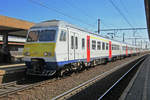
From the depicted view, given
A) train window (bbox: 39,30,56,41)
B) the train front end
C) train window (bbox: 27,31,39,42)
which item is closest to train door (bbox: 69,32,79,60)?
train window (bbox: 39,30,56,41)

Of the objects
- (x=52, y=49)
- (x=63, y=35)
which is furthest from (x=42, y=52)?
(x=63, y=35)

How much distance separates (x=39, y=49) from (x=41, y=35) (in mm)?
909

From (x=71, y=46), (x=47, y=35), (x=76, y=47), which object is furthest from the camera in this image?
(x=76, y=47)

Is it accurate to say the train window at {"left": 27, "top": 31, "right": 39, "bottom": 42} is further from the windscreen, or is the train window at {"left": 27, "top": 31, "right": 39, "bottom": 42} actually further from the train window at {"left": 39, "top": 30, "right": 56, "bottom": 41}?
the train window at {"left": 39, "top": 30, "right": 56, "bottom": 41}

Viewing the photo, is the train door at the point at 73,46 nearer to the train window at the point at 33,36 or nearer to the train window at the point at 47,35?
the train window at the point at 47,35

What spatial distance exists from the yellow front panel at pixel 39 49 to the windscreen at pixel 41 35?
1.14 feet

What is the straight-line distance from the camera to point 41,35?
938 cm

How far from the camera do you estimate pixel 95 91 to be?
7.44 meters

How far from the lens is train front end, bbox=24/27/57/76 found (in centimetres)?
868

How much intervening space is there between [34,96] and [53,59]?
2491mm

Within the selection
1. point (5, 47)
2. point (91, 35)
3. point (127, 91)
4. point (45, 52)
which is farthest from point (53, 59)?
point (5, 47)

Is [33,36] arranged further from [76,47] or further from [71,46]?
[76,47]

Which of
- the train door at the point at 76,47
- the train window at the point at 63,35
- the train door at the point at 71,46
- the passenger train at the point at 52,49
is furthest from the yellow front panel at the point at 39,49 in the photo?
the train door at the point at 76,47

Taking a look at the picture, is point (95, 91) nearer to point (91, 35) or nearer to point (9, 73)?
point (9, 73)
